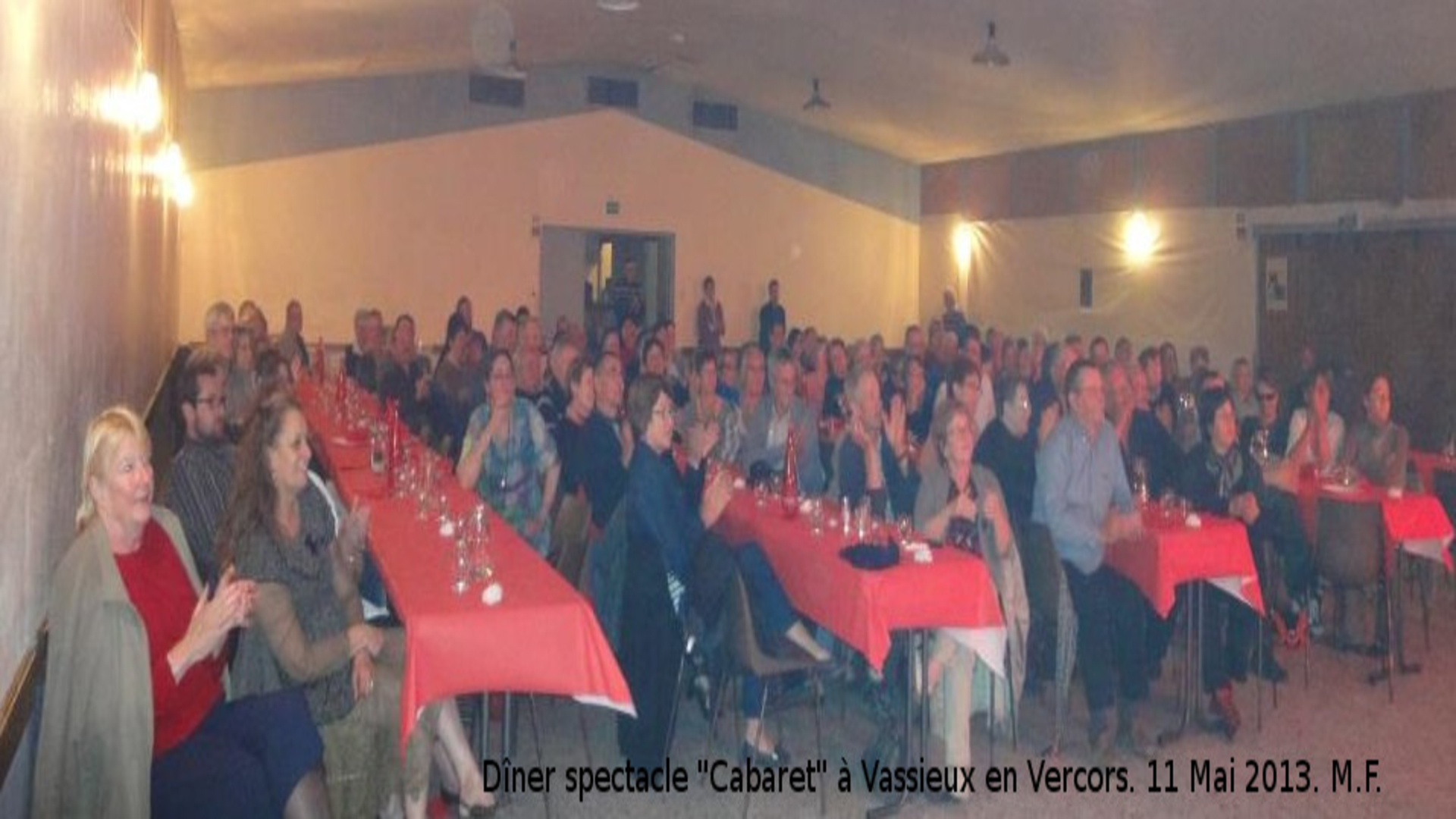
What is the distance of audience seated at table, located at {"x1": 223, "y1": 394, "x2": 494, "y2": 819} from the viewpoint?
3646mm

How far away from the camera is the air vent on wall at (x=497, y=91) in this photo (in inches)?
606

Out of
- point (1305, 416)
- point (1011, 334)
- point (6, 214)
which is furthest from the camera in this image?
point (1011, 334)

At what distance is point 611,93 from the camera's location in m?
16.2

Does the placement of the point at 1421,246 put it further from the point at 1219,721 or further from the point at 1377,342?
the point at 1219,721

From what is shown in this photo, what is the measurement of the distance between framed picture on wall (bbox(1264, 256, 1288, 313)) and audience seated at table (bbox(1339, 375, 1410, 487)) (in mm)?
5149

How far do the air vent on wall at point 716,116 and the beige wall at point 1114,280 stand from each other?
319cm

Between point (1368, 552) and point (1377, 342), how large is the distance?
5.98 metres

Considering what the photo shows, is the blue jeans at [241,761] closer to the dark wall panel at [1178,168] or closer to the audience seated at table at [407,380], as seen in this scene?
the audience seated at table at [407,380]

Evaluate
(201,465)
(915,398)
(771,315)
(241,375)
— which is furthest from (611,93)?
(201,465)

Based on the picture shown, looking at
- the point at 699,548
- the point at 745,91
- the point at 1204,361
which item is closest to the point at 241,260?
the point at 745,91

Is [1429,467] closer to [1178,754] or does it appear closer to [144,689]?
[1178,754]

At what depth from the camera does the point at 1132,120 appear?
1310 centimetres

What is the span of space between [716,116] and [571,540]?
12.8 metres

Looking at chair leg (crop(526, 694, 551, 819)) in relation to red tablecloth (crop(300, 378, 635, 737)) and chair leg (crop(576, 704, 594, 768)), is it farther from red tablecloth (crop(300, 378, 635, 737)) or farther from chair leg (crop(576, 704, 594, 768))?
red tablecloth (crop(300, 378, 635, 737))
